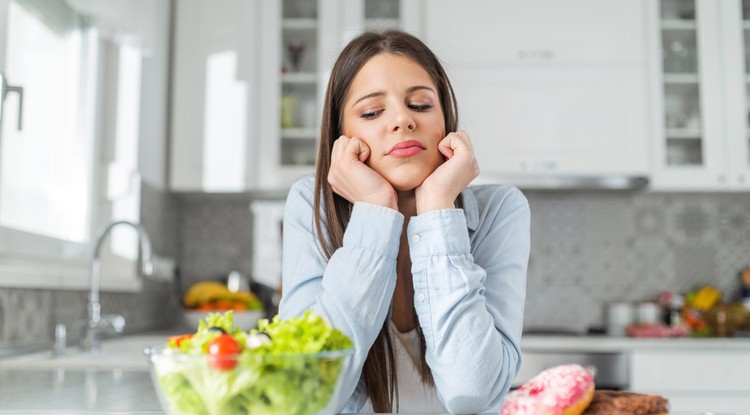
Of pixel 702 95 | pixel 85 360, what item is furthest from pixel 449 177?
pixel 702 95

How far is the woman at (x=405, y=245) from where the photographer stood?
3.52 ft

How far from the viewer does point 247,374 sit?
0.56 m

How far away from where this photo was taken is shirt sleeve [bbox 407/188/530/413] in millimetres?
1051

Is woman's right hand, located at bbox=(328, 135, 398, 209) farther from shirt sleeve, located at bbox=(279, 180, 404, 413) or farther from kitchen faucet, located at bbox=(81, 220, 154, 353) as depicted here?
kitchen faucet, located at bbox=(81, 220, 154, 353)

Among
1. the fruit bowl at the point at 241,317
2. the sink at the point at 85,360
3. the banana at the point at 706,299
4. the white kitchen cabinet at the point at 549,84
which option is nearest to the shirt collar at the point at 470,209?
the sink at the point at 85,360

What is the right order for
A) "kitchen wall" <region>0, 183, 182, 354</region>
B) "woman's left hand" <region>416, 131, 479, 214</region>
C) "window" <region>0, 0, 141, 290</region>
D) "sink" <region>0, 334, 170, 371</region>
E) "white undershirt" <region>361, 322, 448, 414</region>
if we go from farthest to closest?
"window" <region>0, 0, 141, 290</region> → "kitchen wall" <region>0, 183, 182, 354</region> → "sink" <region>0, 334, 170, 371</region> → "white undershirt" <region>361, 322, 448, 414</region> → "woman's left hand" <region>416, 131, 479, 214</region>

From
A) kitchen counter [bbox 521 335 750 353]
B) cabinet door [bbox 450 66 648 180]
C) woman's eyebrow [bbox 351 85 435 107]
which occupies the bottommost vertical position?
kitchen counter [bbox 521 335 750 353]

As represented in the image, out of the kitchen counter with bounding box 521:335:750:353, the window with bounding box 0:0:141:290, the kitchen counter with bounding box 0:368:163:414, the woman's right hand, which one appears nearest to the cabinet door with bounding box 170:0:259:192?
the window with bounding box 0:0:141:290

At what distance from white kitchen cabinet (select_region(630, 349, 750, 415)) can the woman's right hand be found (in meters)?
1.97

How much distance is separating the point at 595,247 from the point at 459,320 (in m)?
2.64

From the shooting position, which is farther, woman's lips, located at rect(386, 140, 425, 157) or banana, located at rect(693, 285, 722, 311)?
banana, located at rect(693, 285, 722, 311)

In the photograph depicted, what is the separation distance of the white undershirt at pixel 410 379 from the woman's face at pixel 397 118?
0.26 m

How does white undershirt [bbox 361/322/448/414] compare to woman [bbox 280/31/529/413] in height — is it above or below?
below

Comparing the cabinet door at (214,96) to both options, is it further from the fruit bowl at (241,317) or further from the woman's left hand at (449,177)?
the woman's left hand at (449,177)
